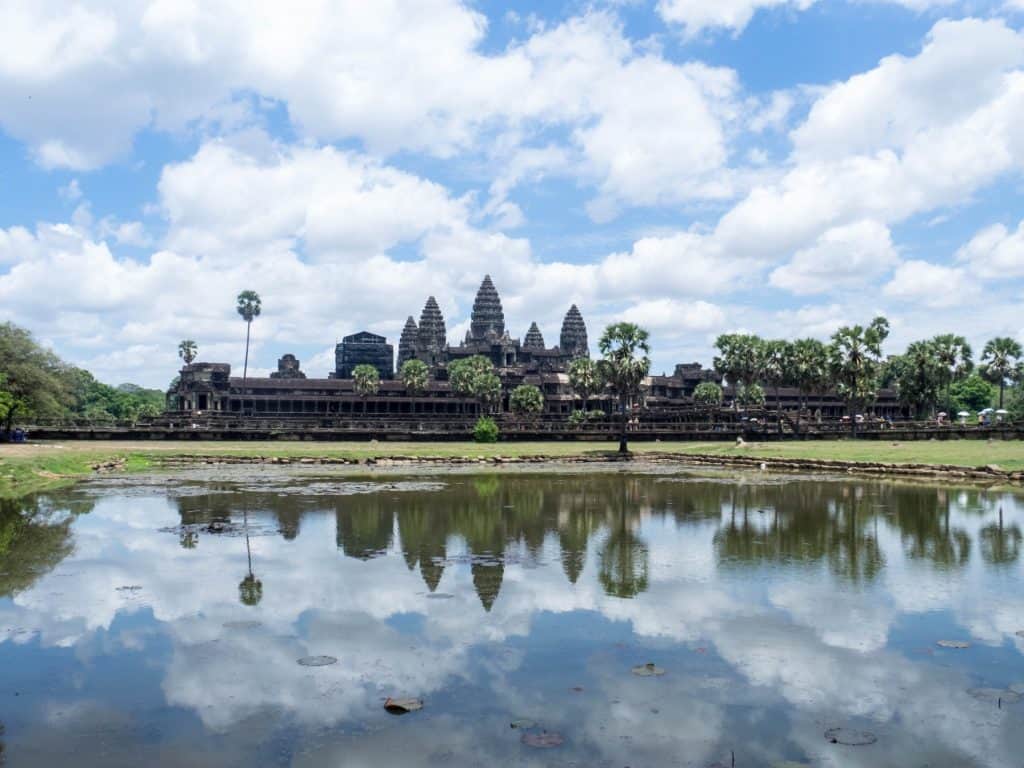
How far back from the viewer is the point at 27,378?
76438 mm

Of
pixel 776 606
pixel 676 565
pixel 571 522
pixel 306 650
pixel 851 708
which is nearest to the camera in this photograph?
pixel 851 708

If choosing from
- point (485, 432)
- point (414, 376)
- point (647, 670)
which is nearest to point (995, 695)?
point (647, 670)

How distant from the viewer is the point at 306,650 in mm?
13570

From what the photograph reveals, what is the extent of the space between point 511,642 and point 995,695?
6474 millimetres

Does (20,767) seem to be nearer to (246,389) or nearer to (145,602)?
(145,602)

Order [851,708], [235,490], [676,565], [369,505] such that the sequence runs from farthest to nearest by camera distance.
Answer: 1. [235,490]
2. [369,505]
3. [676,565]
4. [851,708]

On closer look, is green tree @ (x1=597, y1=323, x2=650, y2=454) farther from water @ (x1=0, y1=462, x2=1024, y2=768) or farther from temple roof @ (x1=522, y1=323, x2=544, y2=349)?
temple roof @ (x1=522, y1=323, x2=544, y2=349)

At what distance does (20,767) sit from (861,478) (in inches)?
1765

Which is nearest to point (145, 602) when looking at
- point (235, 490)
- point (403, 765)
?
point (403, 765)

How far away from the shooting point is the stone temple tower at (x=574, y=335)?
193250 millimetres

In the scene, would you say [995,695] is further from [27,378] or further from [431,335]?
[431,335]

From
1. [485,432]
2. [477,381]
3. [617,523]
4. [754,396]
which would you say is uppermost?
[477,381]

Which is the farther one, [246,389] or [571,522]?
[246,389]

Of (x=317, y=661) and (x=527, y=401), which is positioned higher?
(x=527, y=401)
